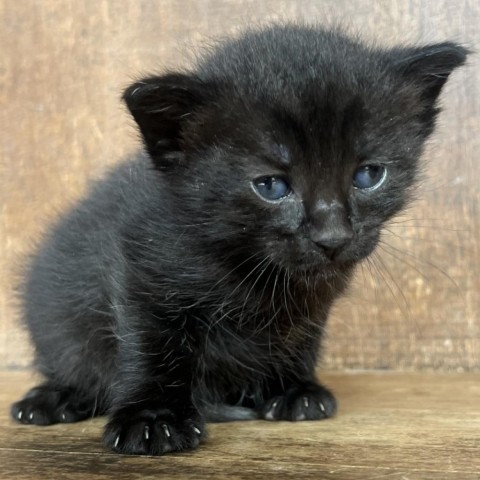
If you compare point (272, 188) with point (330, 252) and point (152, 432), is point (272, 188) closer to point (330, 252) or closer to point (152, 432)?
point (330, 252)

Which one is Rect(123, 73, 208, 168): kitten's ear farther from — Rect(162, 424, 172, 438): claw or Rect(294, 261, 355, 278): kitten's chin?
Rect(162, 424, 172, 438): claw

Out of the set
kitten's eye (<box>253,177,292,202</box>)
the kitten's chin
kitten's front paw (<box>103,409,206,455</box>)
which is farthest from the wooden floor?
kitten's eye (<box>253,177,292,202</box>)

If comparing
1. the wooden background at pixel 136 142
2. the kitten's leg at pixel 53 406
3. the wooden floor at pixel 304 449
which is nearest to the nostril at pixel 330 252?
the wooden floor at pixel 304 449

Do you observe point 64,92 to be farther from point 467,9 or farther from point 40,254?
point 467,9

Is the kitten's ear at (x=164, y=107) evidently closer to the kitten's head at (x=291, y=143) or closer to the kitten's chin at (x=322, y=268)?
the kitten's head at (x=291, y=143)

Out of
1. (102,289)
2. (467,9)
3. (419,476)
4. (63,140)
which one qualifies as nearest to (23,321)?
(102,289)

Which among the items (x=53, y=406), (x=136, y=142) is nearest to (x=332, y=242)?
(x=53, y=406)
